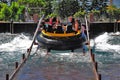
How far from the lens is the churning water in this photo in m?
23.9

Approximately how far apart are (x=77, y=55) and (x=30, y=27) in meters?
14.4

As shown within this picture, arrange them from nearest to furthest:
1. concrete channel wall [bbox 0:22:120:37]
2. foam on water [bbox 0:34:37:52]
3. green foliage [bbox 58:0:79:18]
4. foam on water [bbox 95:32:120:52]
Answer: foam on water [bbox 95:32:120:52] < foam on water [bbox 0:34:37:52] < concrete channel wall [bbox 0:22:120:37] < green foliage [bbox 58:0:79:18]

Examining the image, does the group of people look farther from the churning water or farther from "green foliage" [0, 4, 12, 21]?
"green foliage" [0, 4, 12, 21]

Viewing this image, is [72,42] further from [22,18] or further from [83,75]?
[22,18]

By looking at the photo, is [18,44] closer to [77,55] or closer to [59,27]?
[77,55]

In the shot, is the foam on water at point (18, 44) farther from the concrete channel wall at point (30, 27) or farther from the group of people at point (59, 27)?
the group of people at point (59, 27)

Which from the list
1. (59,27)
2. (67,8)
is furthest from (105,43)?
(67,8)

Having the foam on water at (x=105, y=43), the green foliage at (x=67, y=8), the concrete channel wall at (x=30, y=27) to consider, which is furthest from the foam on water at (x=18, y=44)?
the green foliage at (x=67, y=8)

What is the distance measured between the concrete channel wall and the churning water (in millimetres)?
760

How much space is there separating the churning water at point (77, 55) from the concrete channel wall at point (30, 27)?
2.49 ft

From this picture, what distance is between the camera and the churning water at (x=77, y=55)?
23.9 metres

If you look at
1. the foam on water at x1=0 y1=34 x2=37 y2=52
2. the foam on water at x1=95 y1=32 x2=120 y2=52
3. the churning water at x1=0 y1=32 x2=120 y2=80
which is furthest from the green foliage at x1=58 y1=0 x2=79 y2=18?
the foam on water at x1=0 y1=34 x2=37 y2=52

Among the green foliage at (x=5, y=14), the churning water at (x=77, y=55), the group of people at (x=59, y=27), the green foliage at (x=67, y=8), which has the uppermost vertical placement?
the group of people at (x=59, y=27)

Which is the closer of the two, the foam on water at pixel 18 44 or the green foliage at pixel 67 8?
the foam on water at pixel 18 44
